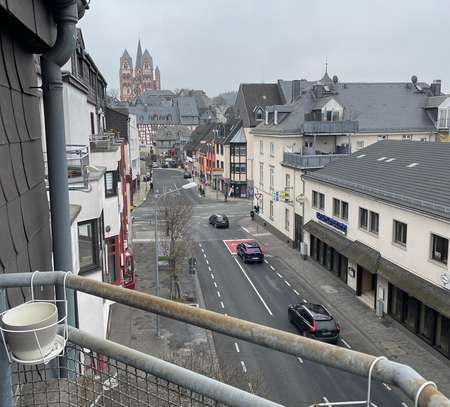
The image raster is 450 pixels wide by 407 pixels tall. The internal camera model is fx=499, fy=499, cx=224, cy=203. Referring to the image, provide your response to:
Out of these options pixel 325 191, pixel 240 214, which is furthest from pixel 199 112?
pixel 325 191

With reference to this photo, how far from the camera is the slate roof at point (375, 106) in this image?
45.9m

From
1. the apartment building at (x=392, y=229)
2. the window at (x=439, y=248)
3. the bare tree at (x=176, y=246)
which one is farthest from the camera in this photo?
the bare tree at (x=176, y=246)

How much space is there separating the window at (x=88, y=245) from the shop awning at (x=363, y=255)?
15.0 metres

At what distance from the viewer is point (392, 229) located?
24156 mm

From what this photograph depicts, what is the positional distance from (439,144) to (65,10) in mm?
26548

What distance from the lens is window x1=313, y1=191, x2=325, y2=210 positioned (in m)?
33.7

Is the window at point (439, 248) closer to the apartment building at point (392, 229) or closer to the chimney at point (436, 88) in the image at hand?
the apartment building at point (392, 229)

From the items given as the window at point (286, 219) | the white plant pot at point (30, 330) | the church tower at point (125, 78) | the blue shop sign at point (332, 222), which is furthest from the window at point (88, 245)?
the church tower at point (125, 78)

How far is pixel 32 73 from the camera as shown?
19.3ft

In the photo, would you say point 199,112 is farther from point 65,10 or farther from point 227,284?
point 65,10

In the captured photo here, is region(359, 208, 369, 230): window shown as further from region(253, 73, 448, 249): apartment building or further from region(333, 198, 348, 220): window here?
region(253, 73, 448, 249): apartment building

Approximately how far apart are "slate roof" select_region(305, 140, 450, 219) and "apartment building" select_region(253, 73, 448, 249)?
4794 millimetres

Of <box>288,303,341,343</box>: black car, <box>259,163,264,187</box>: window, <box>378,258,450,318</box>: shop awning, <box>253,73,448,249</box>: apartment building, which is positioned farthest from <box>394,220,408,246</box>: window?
<box>259,163,264,187</box>: window

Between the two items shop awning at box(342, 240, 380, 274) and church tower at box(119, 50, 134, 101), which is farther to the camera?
church tower at box(119, 50, 134, 101)
